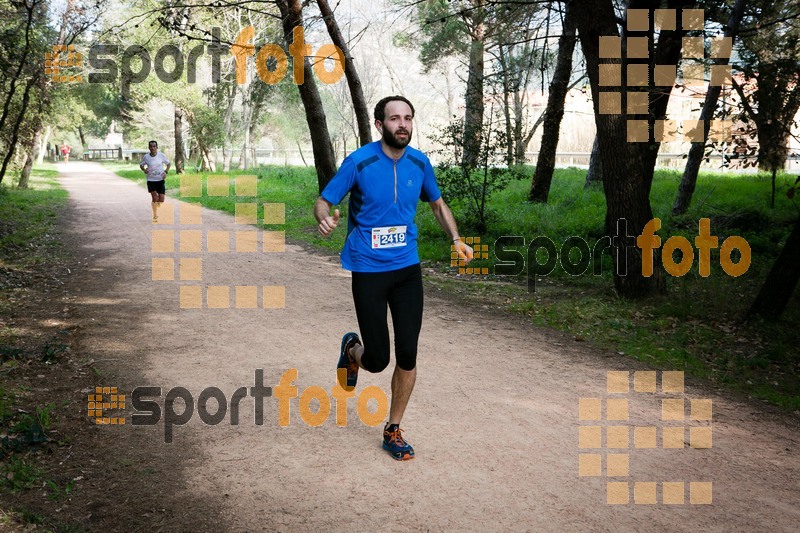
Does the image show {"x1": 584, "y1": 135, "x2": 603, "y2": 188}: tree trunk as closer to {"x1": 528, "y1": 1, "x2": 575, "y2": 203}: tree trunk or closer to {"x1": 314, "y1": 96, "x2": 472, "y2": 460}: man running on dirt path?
{"x1": 528, "y1": 1, "x2": 575, "y2": 203}: tree trunk

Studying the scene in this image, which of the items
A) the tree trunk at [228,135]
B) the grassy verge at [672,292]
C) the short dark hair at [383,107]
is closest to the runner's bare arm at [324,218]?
the short dark hair at [383,107]

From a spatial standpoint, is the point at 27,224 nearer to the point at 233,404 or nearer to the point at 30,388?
the point at 30,388

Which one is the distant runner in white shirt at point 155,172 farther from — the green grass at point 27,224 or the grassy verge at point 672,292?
the grassy verge at point 672,292

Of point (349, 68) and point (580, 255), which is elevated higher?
point (349, 68)

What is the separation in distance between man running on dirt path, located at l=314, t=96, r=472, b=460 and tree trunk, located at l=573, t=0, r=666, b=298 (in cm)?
539

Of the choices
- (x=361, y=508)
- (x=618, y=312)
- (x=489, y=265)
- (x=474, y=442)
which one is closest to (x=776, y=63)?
(x=618, y=312)

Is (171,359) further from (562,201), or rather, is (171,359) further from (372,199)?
(562,201)

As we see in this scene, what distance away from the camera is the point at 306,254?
13.3 m

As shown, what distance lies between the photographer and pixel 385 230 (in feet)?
14.9

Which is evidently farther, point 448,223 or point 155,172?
point 155,172

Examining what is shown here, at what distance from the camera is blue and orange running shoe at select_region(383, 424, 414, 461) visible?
464 cm

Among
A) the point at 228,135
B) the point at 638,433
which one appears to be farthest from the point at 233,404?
the point at 228,135

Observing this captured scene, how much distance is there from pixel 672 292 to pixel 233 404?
21.5 ft

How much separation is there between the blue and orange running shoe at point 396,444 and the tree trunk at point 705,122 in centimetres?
787
